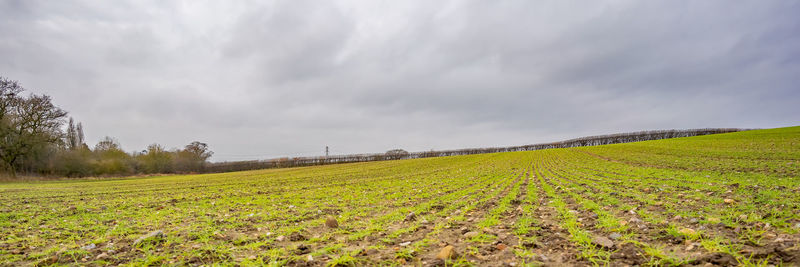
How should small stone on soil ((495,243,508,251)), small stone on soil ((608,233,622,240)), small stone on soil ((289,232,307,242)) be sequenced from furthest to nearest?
small stone on soil ((289,232,307,242))
small stone on soil ((608,233,622,240))
small stone on soil ((495,243,508,251))

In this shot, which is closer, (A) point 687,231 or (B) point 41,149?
(A) point 687,231

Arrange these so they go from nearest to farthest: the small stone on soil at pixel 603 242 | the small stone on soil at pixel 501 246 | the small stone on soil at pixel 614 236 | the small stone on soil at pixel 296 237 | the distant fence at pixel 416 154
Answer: the small stone on soil at pixel 603 242, the small stone on soil at pixel 501 246, the small stone on soil at pixel 614 236, the small stone on soil at pixel 296 237, the distant fence at pixel 416 154

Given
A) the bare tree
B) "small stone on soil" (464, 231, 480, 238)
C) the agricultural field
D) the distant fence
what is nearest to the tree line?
the bare tree

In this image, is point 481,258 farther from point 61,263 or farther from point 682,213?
point 61,263

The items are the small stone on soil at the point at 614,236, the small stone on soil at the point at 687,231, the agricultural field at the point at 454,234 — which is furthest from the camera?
the small stone on soil at the point at 614,236

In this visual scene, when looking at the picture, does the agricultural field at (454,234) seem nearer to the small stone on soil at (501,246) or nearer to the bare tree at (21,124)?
the small stone on soil at (501,246)

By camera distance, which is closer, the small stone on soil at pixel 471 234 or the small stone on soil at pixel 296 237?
the small stone on soil at pixel 471 234

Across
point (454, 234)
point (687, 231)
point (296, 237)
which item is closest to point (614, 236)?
point (687, 231)

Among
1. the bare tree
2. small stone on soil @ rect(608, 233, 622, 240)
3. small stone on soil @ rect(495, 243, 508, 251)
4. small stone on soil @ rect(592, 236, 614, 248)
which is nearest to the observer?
small stone on soil @ rect(592, 236, 614, 248)

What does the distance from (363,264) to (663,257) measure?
128 inches

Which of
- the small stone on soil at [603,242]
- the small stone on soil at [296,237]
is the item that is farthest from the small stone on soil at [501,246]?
the small stone on soil at [296,237]

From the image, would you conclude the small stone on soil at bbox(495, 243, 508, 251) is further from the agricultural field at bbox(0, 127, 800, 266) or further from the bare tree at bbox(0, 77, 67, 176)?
the bare tree at bbox(0, 77, 67, 176)

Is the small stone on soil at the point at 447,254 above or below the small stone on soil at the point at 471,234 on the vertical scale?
above

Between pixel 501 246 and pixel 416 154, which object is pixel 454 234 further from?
pixel 416 154
